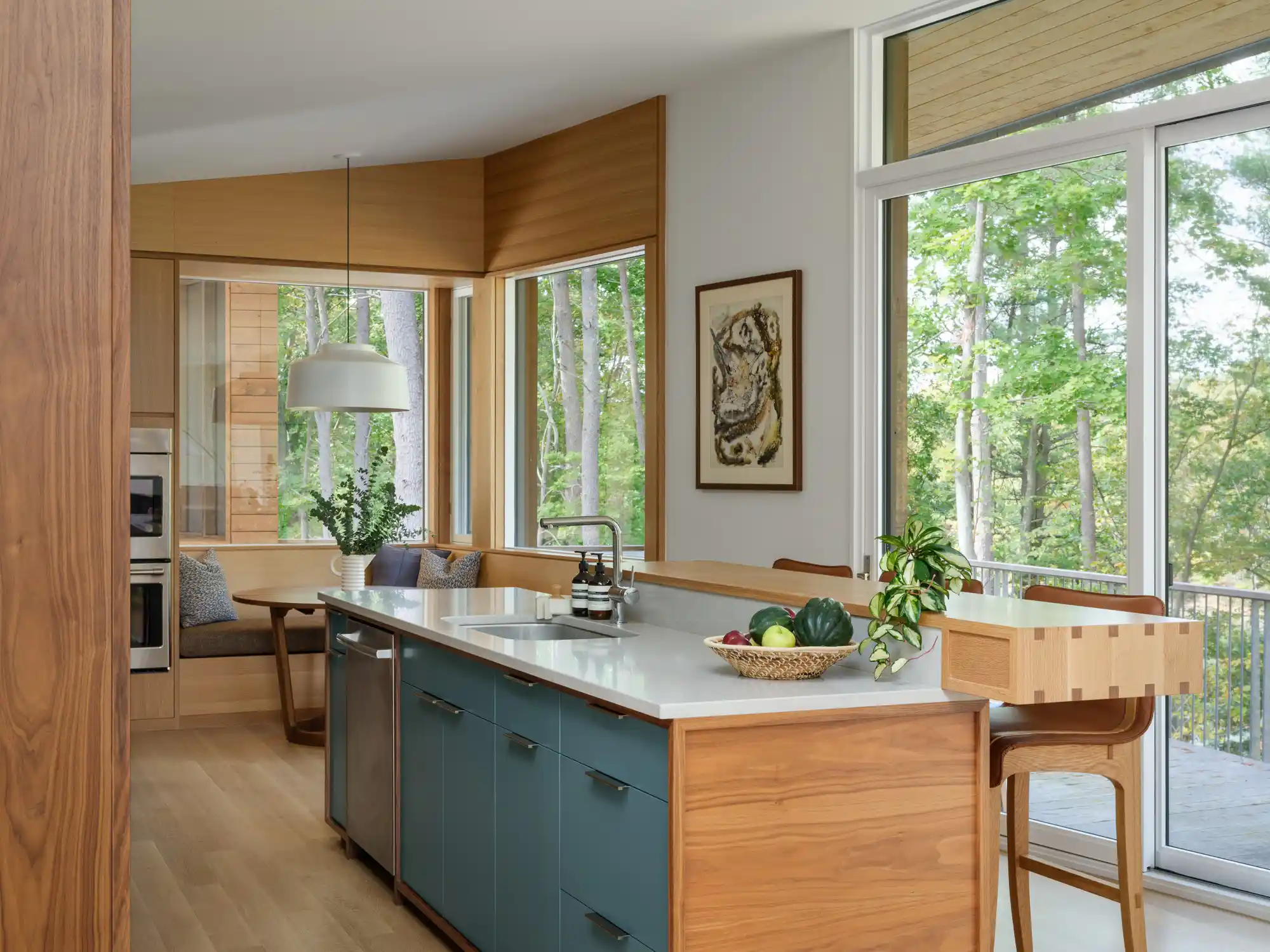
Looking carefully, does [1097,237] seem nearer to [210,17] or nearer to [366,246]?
[210,17]

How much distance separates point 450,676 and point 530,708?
0.57 m

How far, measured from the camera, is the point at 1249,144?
373cm

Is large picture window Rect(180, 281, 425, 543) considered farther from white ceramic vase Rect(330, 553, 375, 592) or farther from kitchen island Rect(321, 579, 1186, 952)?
kitchen island Rect(321, 579, 1186, 952)

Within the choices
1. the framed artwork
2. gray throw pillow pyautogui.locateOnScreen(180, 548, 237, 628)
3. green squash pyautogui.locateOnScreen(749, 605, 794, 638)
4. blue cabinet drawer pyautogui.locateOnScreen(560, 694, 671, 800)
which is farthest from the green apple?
gray throw pillow pyautogui.locateOnScreen(180, 548, 237, 628)

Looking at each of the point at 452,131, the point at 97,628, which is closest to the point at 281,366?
the point at 452,131

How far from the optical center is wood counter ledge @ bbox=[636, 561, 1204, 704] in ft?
7.64

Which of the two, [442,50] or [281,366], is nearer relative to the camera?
[442,50]

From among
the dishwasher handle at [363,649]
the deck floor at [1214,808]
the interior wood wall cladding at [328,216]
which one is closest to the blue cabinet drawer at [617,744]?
the dishwasher handle at [363,649]

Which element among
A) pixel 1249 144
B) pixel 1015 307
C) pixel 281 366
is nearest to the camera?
pixel 1249 144

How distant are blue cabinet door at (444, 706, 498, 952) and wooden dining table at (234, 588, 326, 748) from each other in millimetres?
2703

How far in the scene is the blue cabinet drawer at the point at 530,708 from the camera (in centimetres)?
281

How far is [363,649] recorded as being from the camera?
4.09 metres

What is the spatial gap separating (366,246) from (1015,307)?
3.85m

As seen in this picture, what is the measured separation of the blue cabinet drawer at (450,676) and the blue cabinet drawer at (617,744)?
1.52 ft
